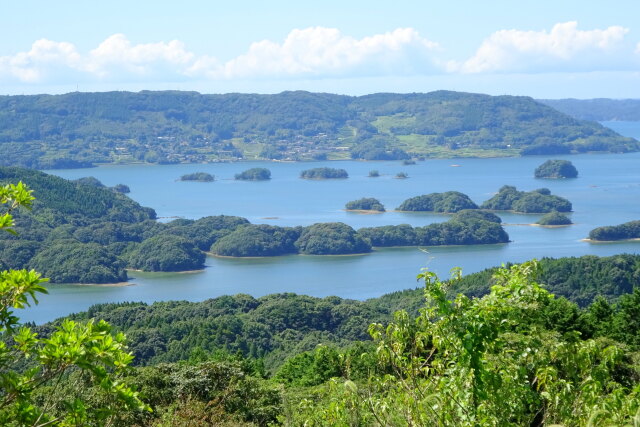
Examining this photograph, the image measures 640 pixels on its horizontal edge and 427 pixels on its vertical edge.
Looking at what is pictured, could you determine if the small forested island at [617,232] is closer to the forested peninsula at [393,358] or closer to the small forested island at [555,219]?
the small forested island at [555,219]

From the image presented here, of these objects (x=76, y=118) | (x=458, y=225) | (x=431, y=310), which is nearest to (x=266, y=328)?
(x=431, y=310)

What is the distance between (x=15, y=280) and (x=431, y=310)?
2.42 metres

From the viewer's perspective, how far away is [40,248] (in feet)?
208

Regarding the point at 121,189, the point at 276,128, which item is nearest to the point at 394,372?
the point at 121,189

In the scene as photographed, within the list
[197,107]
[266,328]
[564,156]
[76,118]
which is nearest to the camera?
[266,328]

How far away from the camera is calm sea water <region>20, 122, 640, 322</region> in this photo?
52.2m

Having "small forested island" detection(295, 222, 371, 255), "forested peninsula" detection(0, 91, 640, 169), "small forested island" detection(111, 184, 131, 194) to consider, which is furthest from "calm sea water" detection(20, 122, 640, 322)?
"forested peninsula" detection(0, 91, 640, 169)

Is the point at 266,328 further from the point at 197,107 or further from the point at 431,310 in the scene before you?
the point at 197,107

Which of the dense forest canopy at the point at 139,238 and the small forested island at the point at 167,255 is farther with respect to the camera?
the small forested island at the point at 167,255

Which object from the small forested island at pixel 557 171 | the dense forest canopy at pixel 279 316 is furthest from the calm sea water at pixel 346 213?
the dense forest canopy at pixel 279 316

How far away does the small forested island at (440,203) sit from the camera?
8362 centimetres

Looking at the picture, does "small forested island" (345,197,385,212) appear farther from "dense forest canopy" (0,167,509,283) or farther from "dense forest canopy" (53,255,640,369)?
"dense forest canopy" (53,255,640,369)

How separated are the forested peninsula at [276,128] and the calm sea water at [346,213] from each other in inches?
298

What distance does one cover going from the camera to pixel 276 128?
17550 centimetres
